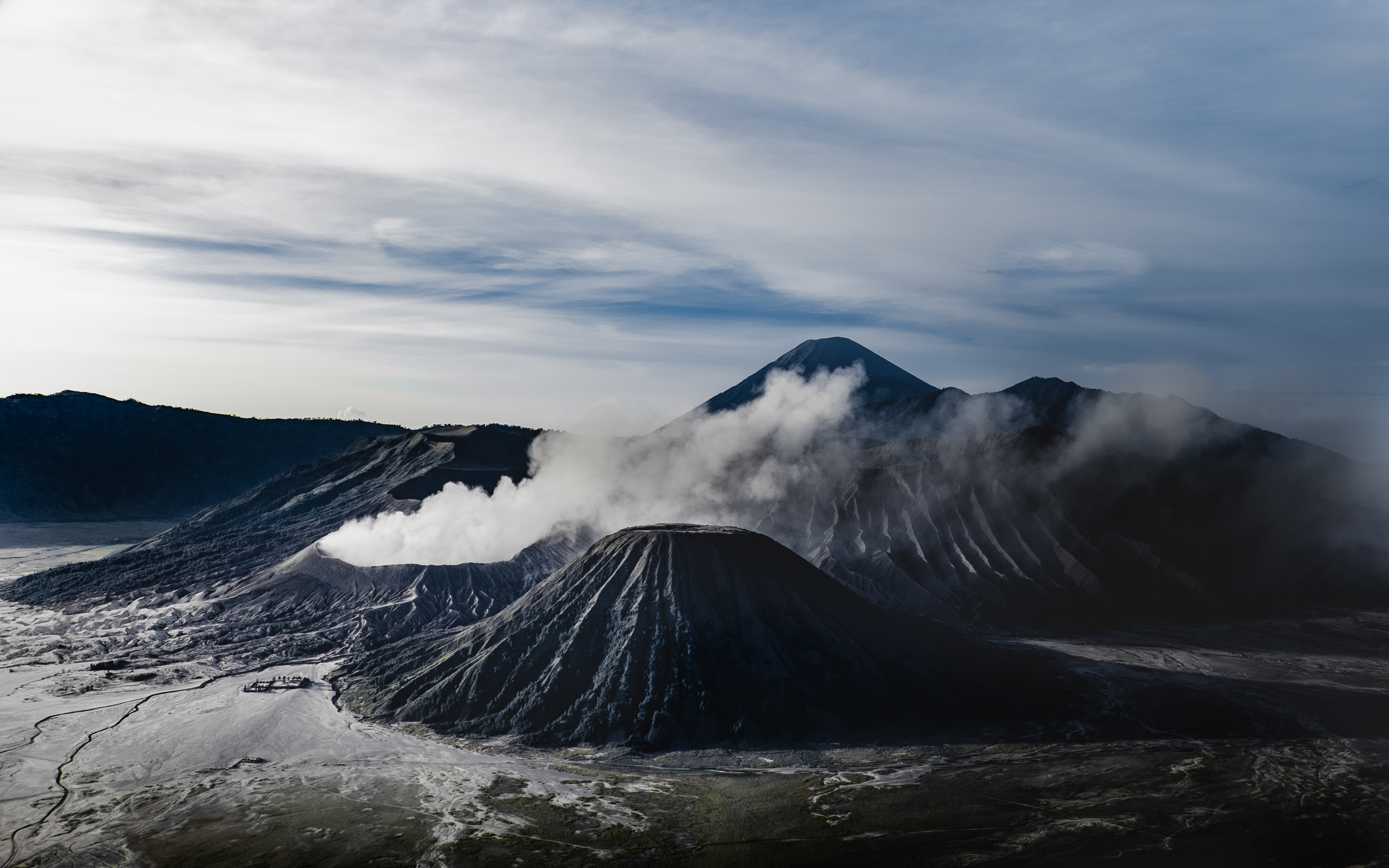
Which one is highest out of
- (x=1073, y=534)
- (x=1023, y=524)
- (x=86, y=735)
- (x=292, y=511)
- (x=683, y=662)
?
(x=1023, y=524)

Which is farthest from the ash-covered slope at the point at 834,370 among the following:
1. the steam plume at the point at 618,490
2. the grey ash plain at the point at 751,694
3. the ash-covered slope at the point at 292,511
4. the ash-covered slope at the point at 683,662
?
the ash-covered slope at the point at 683,662

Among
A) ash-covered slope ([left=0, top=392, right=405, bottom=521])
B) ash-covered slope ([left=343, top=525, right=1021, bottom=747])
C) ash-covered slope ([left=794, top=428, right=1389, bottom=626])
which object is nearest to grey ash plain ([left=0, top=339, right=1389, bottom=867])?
ash-covered slope ([left=343, top=525, right=1021, bottom=747])

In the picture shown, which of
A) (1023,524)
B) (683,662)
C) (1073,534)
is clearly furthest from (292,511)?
(1073,534)

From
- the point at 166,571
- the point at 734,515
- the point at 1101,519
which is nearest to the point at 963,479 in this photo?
the point at 1101,519

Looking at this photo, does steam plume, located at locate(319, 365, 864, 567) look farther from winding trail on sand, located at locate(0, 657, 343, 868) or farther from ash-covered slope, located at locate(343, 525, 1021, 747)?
ash-covered slope, located at locate(343, 525, 1021, 747)

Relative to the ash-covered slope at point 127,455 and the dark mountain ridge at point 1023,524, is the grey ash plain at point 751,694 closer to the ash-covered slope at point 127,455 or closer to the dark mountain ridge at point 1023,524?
the dark mountain ridge at point 1023,524

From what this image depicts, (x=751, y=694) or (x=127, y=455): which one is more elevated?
(x=127, y=455)

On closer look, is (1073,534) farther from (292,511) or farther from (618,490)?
(292,511)
